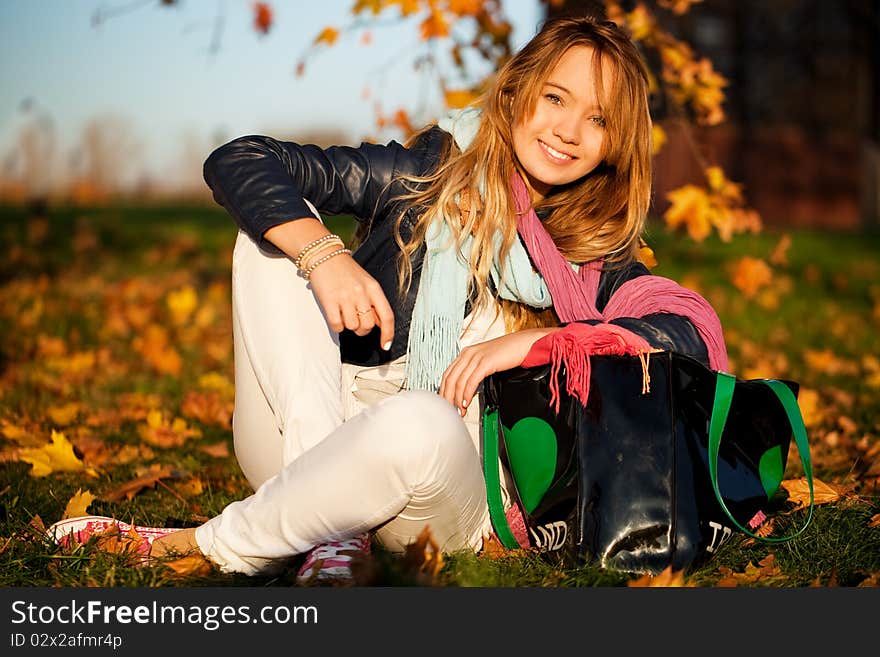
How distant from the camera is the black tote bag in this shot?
76.2 inches

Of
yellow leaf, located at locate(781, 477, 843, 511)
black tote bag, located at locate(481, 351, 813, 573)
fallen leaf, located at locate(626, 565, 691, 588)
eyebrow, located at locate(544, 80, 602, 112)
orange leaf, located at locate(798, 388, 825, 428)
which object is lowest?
orange leaf, located at locate(798, 388, 825, 428)

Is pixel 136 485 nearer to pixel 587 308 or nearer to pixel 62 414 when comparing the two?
pixel 62 414

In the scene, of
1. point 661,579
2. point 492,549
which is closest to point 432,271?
point 492,549

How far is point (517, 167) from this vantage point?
97.7 inches

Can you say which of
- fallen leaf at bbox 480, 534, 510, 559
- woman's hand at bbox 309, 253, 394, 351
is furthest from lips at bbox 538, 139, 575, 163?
fallen leaf at bbox 480, 534, 510, 559

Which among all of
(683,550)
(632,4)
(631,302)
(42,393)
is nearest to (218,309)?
(42,393)

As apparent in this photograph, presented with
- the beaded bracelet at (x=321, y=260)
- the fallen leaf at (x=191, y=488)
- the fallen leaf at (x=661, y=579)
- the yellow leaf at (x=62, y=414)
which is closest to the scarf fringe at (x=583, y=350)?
the fallen leaf at (x=661, y=579)

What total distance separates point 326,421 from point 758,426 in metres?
0.92

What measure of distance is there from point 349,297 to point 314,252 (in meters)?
0.13

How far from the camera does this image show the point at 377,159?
7.89 feet

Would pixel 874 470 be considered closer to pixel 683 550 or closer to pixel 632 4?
pixel 683 550

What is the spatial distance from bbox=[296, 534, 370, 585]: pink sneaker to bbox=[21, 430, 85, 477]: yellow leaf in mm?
1176

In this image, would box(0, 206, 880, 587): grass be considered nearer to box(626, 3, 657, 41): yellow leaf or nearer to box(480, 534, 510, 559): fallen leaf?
box(480, 534, 510, 559): fallen leaf

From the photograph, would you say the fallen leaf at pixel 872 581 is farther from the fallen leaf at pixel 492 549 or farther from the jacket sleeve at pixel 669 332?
the fallen leaf at pixel 492 549
